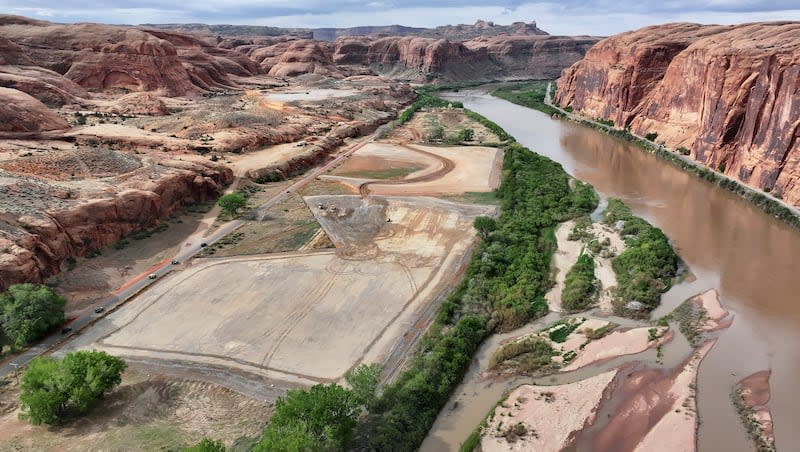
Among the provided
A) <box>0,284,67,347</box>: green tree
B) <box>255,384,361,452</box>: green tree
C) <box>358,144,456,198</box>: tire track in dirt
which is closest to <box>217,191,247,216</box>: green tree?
<box>358,144,456,198</box>: tire track in dirt

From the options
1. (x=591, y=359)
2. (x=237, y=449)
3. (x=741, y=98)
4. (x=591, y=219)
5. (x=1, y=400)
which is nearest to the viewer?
(x=237, y=449)

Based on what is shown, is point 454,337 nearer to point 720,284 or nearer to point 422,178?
point 720,284

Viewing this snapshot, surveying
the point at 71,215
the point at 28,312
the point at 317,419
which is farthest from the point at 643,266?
the point at 71,215

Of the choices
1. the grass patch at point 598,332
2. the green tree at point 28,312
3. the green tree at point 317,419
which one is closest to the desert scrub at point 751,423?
the grass patch at point 598,332

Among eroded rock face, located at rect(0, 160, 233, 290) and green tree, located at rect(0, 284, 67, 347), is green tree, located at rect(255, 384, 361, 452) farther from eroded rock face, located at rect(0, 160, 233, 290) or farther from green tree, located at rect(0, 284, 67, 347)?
eroded rock face, located at rect(0, 160, 233, 290)

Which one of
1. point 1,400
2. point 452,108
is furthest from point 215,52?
point 1,400

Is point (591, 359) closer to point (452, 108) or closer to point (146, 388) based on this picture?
point (146, 388)
